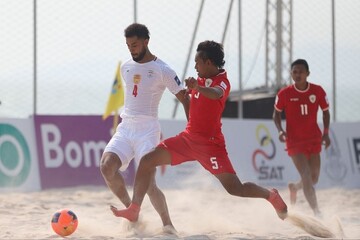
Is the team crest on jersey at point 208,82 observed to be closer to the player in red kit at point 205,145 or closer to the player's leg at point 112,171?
the player in red kit at point 205,145

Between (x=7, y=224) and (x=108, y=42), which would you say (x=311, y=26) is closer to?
(x=108, y=42)

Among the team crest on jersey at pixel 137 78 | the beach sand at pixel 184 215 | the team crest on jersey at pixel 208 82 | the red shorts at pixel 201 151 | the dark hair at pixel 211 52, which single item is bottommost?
the beach sand at pixel 184 215

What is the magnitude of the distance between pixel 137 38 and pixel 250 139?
7828mm

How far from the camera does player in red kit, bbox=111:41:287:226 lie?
22.9ft

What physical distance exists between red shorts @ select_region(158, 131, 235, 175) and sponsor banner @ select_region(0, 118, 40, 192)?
549cm

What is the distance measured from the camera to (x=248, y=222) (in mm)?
9062

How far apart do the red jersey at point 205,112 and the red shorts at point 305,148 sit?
102 inches

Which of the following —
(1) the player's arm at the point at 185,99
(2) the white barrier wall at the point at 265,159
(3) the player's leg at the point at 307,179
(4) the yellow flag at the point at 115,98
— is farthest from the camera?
(2) the white barrier wall at the point at 265,159

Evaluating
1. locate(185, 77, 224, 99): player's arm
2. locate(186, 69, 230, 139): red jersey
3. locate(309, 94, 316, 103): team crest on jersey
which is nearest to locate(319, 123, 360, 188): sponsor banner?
locate(309, 94, 316, 103): team crest on jersey

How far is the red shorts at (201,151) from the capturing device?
704cm

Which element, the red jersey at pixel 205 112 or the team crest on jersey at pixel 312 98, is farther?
the team crest on jersey at pixel 312 98

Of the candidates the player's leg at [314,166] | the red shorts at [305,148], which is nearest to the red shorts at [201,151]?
the red shorts at [305,148]

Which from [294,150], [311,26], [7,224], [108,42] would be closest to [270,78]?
[311,26]

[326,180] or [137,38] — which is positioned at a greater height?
[137,38]
